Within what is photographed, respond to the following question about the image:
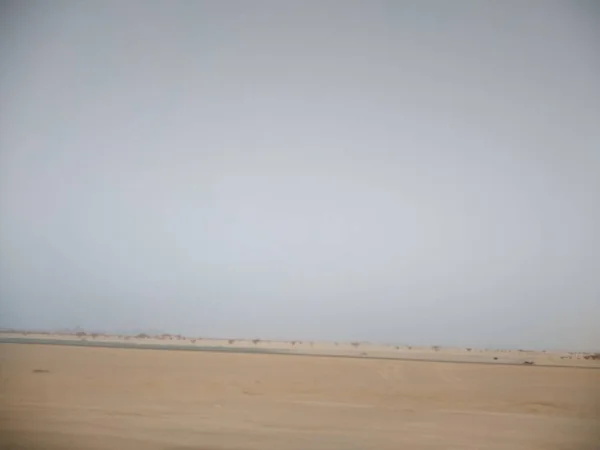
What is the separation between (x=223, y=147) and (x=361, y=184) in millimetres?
245

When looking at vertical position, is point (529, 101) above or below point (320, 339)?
above

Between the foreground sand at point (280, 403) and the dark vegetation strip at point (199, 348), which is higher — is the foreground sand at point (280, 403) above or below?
below

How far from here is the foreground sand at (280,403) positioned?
80cm

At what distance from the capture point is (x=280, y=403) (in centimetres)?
85

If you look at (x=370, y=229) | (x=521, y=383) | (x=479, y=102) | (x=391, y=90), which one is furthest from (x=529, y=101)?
(x=521, y=383)

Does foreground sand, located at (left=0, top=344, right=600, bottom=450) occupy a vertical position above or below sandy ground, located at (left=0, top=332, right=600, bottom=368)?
below

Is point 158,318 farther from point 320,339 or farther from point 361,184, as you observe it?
point 361,184

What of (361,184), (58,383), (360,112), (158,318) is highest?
(360,112)

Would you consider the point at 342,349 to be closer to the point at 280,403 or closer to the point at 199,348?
the point at 280,403

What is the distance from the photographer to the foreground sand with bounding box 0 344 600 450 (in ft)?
2.63

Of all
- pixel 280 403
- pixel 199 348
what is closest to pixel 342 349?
pixel 280 403

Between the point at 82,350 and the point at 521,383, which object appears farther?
the point at 82,350

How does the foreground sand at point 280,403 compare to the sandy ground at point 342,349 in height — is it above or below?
below

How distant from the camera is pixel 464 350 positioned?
0.88 metres
